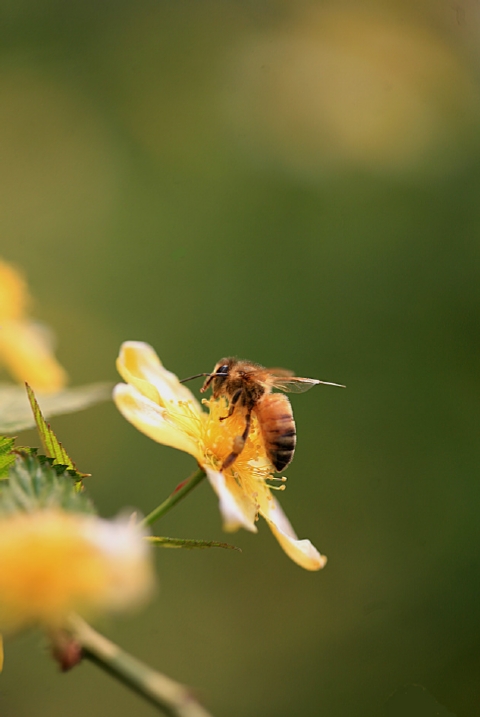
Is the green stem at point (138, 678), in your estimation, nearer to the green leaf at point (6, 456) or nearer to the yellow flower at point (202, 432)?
the green leaf at point (6, 456)

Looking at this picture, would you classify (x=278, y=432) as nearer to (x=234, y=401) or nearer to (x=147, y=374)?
(x=234, y=401)

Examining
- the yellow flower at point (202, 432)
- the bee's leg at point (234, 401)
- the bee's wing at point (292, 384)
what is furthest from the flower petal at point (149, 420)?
the bee's wing at point (292, 384)

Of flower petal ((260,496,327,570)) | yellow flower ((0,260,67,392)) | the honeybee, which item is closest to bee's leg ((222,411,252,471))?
the honeybee

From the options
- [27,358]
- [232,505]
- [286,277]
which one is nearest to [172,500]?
[232,505]


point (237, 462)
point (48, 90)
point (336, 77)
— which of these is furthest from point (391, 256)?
point (237, 462)

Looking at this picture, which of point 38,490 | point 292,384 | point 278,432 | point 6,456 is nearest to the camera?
point 38,490

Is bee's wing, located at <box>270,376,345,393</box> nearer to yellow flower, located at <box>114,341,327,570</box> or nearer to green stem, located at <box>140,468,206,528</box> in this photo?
yellow flower, located at <box>114,341,327,570</box>
